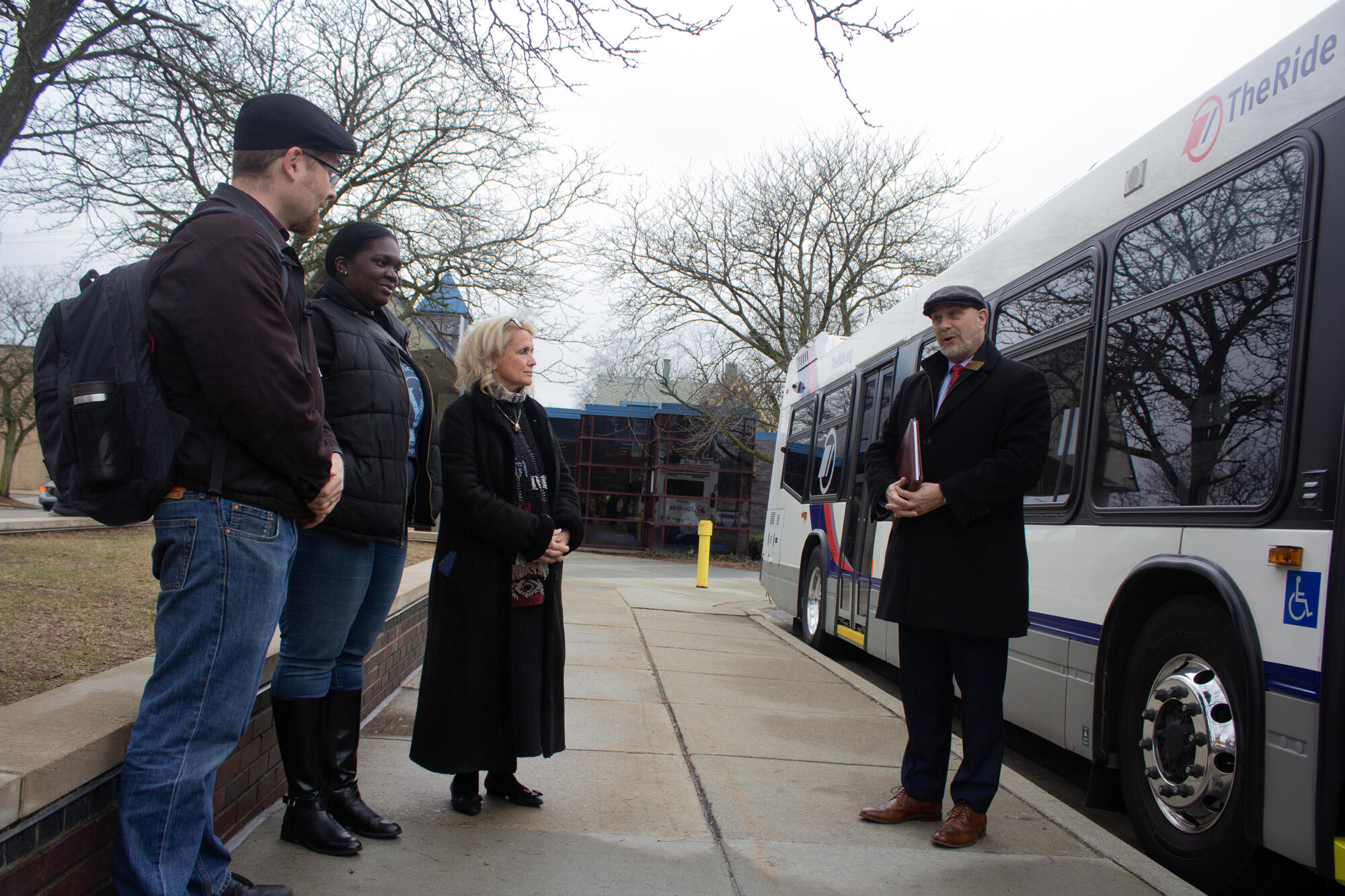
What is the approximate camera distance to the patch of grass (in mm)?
3838

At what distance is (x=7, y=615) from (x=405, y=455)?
3.52 meters

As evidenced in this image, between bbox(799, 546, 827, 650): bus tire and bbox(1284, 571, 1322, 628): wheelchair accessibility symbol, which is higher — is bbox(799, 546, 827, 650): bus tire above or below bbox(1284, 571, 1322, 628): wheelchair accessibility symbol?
below

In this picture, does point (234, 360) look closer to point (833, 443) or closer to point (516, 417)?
point (516, 417)

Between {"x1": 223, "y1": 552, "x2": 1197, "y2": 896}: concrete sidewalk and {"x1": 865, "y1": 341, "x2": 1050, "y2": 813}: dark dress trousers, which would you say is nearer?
{"x1": 223, "y1": 552, "x2": 1197, "y2": 896}: concrete sidewalk

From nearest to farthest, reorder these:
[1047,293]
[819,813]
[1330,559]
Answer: [1330,559]
[819,813]
[1047,293]

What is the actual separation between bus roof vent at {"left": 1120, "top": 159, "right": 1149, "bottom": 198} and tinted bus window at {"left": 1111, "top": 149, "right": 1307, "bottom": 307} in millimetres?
207

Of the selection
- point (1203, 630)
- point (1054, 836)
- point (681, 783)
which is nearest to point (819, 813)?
point (681, 783)

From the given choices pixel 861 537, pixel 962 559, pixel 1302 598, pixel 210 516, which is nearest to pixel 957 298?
pixel 962 559

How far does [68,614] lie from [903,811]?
4.62 meters

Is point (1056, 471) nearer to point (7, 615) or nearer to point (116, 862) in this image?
point (116, 862)

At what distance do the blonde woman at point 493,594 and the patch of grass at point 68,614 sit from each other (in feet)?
4.48

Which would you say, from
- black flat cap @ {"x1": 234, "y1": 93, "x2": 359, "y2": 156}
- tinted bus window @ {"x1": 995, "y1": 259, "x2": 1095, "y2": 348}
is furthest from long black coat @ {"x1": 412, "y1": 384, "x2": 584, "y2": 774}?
tinted bus window @ {"x1": 995, "y1": 259, "x2": 1095, "y2": 348}

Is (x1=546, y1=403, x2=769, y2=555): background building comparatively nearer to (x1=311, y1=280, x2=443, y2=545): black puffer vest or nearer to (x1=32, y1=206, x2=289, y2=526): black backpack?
(x1=311, y1=280, x2=443, y2=545): black puffer vest

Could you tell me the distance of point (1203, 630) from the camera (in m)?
3.28
